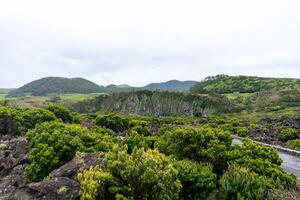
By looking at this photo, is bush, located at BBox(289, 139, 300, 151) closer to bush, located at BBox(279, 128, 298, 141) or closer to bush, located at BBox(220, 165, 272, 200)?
bush, located at BBox(279, 128, 298, 141)

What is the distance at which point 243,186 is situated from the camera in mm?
15453

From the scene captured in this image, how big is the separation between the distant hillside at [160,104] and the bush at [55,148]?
332 feet

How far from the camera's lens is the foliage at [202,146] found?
66.2ft

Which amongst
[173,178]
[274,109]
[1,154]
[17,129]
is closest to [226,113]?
[274,109]

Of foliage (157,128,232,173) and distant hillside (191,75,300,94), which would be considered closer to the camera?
foliage (157,128,232,173)

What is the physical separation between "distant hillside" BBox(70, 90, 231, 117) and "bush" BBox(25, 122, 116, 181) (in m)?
101

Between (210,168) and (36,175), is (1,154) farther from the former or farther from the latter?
(210,168)

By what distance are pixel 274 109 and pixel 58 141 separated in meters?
99.6

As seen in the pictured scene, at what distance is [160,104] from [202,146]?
11280 centimetres

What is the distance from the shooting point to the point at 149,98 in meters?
137

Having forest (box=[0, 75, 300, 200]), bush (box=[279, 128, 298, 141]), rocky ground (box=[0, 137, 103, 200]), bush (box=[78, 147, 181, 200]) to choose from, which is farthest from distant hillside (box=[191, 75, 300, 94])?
bush (box=[78, 147, 181, 200])

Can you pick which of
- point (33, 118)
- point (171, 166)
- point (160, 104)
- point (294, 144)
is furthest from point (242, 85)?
point (171, 166)

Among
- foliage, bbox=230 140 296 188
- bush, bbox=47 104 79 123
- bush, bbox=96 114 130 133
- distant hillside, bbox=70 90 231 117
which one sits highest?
foliage, bbox=230 140 296 188

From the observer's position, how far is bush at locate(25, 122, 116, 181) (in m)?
21.4
